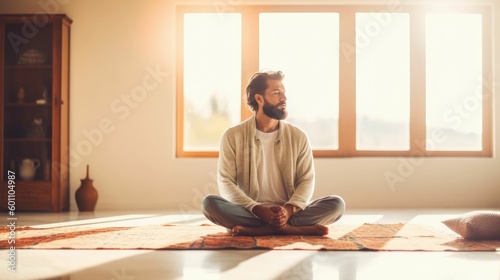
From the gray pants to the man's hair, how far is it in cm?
69

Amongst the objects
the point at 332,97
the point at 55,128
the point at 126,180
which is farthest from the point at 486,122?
the point at 55,128

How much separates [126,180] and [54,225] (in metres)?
1.86

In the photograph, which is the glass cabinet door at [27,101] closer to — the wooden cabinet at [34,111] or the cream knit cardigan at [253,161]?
the wooden cabinet at [34,111]

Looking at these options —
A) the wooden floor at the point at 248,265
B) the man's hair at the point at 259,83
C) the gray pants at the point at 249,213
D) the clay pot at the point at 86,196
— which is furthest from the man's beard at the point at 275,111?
the clay pot at the point at 86,196

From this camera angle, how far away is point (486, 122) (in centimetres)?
663

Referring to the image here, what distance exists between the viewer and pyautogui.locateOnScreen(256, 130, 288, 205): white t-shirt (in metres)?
3.93

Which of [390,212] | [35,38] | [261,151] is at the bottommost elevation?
[390,212]

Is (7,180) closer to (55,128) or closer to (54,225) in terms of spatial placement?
(55,128)

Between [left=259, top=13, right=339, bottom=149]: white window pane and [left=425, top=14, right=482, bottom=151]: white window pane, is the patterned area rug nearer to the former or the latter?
[left=259, top=13, right=339, bottom=149]: white window pane

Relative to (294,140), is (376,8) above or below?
above

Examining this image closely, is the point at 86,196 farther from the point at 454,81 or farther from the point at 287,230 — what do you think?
the point at 454,81

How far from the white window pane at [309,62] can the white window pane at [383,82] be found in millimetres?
272

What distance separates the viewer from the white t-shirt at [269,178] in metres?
3.93

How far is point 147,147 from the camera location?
21.3 ft
